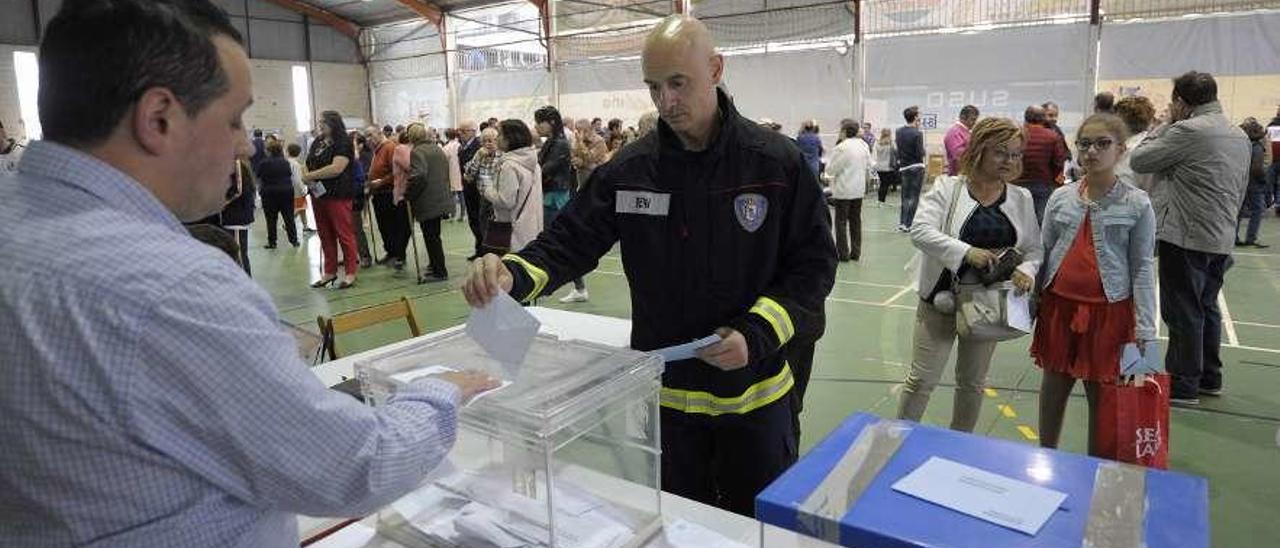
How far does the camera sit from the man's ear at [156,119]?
2.69 ft

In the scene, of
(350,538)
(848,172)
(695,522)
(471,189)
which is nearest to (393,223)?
(471,189)

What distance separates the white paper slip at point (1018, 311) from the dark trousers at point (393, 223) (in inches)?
261

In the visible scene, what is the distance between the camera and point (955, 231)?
315 cm

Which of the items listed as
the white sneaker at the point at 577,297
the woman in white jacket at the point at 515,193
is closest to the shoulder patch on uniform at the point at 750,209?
the woman in white jacket at the point at 515,193

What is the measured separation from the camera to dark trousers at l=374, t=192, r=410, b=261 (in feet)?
27.8

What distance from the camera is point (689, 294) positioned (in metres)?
1.84

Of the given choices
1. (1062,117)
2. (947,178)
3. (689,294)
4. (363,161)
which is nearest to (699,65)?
(689,294)

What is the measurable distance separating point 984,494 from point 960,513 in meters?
0.07

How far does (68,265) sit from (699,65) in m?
1.27

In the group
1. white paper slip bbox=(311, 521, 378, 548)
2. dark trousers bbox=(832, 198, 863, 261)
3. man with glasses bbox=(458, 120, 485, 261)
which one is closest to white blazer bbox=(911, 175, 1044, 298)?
white paper slip bbox=(311, 521, 378, 548)

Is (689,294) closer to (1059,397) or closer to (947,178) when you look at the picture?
(947,178)

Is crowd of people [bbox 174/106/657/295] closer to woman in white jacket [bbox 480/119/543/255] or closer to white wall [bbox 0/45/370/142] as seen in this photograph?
woman in white jacket [bbox 480/119/543/255]

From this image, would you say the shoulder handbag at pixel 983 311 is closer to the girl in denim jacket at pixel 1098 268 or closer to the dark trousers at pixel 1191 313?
the girl in denim jacket at pixel 1098 268

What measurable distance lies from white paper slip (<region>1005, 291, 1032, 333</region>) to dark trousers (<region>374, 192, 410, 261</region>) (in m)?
6.63
